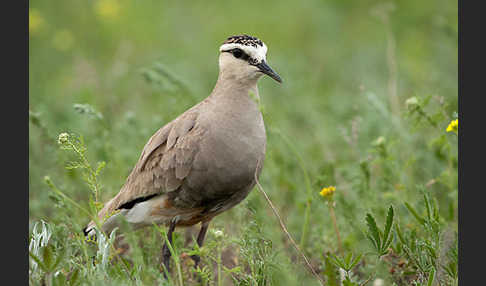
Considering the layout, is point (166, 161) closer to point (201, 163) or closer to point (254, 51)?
point (201, 163)

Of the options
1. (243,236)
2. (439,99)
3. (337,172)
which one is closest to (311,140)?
(337,172)

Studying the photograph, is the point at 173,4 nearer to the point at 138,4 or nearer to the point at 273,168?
the point at 138,4

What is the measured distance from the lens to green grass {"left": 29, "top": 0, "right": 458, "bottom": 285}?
3459mm

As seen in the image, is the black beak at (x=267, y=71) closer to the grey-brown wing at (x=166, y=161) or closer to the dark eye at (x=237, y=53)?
the dark eye at (x=237, y=53)

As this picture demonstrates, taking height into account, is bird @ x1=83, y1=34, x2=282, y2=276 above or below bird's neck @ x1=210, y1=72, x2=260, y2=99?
below

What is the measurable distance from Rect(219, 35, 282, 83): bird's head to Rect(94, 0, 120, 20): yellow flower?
4.76 metres

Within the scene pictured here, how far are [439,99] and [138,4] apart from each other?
626 cm

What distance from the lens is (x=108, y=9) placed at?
827cm

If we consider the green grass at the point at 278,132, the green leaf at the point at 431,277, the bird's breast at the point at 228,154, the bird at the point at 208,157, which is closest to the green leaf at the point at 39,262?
the green grass at the point at 278,132

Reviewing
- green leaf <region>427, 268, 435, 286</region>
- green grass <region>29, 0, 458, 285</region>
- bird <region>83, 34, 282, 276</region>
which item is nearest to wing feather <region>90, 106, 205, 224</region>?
bird <region>83, 34, 282, 276</region>

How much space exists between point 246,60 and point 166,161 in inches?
31.6

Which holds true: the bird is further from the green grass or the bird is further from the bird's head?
the green grass

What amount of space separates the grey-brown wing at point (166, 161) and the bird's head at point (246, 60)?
1.21 ft

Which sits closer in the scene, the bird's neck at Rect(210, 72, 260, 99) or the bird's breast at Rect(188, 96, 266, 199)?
the bird's breast at Rect(188, 96, 266, 199)
